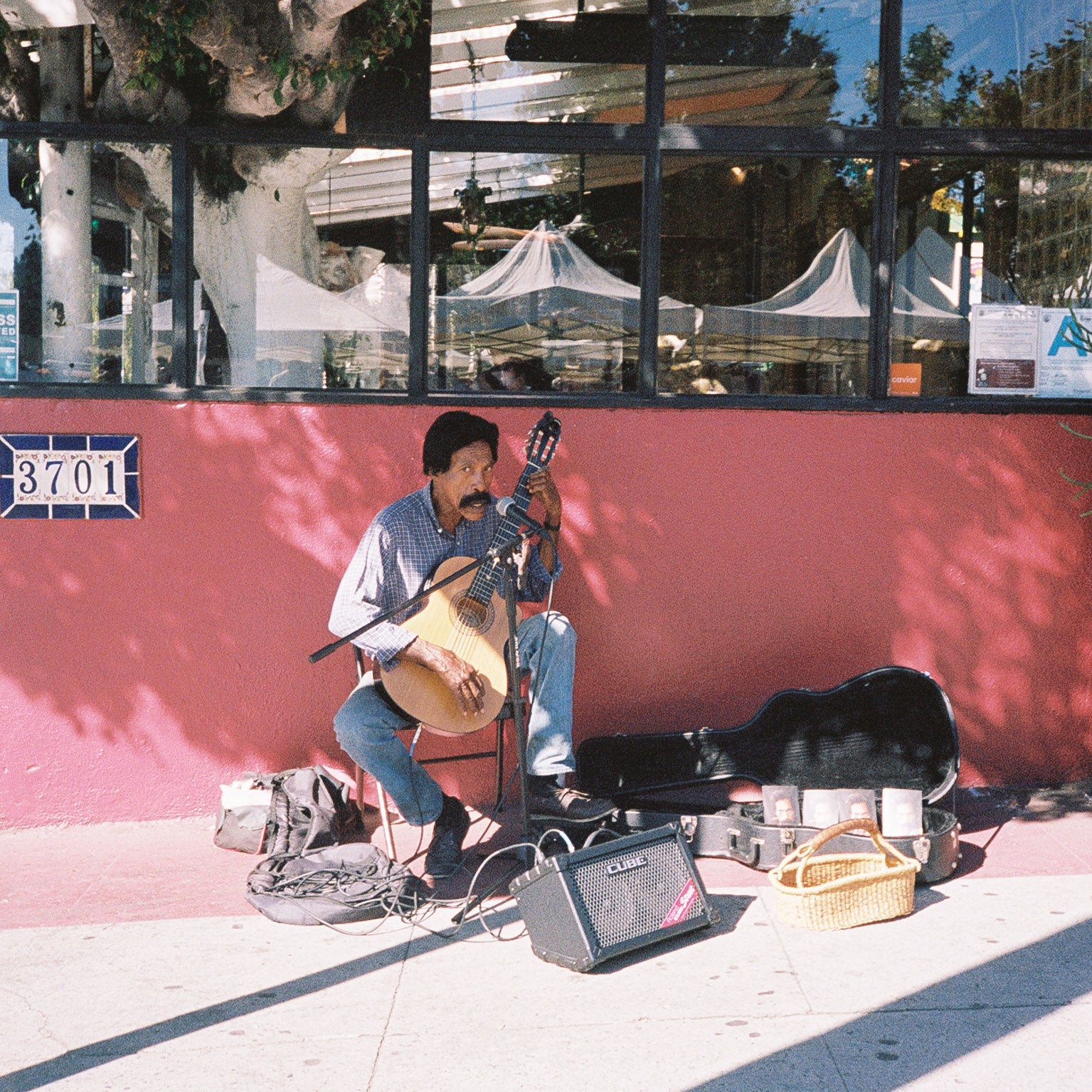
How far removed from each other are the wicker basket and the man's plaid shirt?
1395 millimetres

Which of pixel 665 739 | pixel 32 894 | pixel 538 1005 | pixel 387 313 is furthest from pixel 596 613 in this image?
pixel 32 894

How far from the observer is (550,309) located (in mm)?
5105

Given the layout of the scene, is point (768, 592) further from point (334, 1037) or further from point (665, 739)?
point (334, 1037)

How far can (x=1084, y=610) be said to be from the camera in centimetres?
524

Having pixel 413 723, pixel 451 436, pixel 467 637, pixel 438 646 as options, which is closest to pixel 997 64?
pixel 451 436

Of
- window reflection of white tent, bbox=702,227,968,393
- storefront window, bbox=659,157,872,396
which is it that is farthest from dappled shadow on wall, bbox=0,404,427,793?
window reflection of white tent, bbox=702,227,968,393

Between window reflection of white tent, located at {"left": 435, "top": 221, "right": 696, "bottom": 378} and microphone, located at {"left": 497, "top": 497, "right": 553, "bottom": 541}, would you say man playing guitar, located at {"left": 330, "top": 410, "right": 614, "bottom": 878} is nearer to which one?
microphone, located at {"left": 497, "top": 497, "right": 553, "bottom": 541}

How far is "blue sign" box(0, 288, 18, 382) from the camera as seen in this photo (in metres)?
4.93

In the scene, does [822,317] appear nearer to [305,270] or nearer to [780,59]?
[780,59]

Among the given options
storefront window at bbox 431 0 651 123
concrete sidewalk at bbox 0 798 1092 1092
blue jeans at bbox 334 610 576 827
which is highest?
storefront window at bbox 431 0 651 123

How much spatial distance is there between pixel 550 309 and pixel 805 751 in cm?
205

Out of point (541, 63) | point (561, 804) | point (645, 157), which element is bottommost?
point (561, 804)

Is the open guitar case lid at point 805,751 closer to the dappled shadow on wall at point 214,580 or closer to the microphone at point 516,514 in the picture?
Result: the dappled shadow on wall at point 214,580

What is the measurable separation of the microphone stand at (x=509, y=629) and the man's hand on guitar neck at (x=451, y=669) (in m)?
0.13
